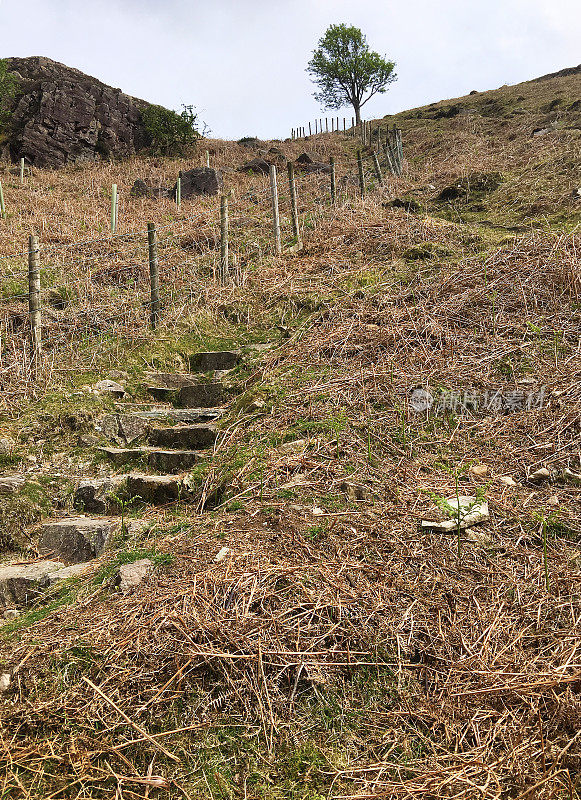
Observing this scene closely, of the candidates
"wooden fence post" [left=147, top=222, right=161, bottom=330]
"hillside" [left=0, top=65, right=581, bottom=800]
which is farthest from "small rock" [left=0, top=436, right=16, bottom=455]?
"wooden fence post" [left=147, top=222, right=161, bottom=330]

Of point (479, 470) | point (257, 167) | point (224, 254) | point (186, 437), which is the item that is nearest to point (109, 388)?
point (186, 437)

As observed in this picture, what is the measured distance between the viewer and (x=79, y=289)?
8695mm

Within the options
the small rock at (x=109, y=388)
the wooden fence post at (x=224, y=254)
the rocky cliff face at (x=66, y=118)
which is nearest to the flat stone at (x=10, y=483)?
the small rock at (x=109, y=388)

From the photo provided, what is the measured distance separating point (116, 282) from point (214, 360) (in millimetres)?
3082

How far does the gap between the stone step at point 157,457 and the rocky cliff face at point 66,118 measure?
65.5 ft

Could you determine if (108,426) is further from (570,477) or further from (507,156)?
(507,156)

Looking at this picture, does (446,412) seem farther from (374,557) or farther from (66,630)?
(66,630)

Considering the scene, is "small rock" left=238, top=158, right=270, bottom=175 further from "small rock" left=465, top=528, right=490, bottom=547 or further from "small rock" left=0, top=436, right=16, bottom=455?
"small rock" left=465, top=528, right=490, bottom=547

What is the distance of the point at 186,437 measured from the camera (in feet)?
19.2

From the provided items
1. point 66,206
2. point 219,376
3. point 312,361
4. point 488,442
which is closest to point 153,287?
point 219,376

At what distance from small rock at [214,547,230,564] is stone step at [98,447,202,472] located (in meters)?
1.99

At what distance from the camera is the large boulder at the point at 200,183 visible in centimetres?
1786

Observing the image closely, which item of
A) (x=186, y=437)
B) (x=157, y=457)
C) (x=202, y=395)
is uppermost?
(x=202, y=395)

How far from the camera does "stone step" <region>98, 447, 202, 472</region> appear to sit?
215 inches
